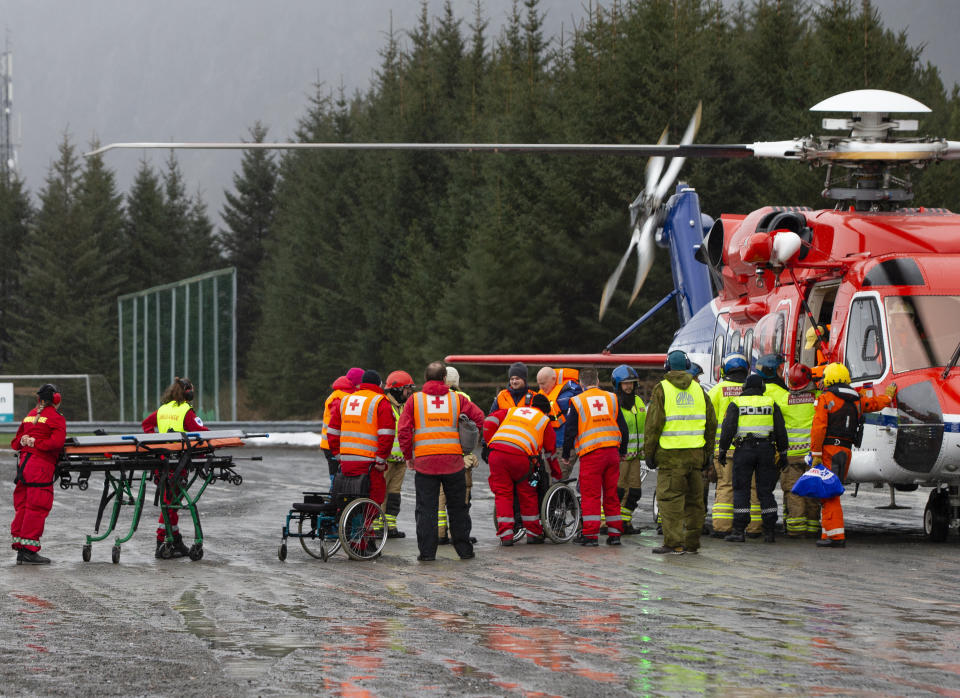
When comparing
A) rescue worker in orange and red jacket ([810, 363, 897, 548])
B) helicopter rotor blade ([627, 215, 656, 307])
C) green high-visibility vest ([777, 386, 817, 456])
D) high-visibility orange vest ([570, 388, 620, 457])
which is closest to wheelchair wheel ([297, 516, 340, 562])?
high-visibility orange vest ([570, 388, 620, 457])

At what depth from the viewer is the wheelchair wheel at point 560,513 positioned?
15086 millimetres

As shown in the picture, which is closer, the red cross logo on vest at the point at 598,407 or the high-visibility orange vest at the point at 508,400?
the red cross logo on vest at the point at 598,407

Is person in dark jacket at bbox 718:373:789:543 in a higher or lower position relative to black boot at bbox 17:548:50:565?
higher

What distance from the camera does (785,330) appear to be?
16234 mm

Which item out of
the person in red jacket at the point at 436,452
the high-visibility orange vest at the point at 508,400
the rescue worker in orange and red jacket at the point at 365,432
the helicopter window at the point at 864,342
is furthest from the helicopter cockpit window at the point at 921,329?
the rescue worker in orange and red jacket at the point at 365,432

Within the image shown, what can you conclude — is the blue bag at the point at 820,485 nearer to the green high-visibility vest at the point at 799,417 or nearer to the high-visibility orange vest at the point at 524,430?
the green high-visibility vest at the point at 799,417

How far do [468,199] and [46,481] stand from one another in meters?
45.4

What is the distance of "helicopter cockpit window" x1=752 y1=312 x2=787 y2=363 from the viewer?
643 inches

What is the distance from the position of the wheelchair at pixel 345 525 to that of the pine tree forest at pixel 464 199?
98.3 ft

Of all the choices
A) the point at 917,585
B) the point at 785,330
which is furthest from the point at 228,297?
the point at 917,585

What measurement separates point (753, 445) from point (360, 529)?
4146mm

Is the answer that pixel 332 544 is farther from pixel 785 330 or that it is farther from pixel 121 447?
pixel 785 330

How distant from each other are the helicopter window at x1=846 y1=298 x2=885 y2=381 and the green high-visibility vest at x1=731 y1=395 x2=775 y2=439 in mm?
892

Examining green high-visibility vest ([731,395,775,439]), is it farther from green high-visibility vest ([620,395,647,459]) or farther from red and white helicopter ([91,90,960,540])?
green high-visibility vest ([620,395,647,459])
